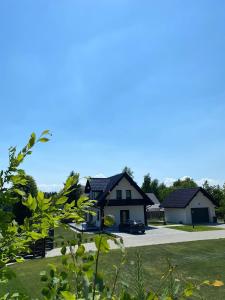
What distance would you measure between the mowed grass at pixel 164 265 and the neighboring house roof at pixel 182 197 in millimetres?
18502

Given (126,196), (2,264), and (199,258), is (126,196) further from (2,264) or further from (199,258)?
(2,264)

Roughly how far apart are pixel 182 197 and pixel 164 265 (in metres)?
29.5

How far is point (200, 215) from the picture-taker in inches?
1683

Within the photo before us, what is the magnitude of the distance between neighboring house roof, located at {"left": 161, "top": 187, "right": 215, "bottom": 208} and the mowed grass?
60.7 feet

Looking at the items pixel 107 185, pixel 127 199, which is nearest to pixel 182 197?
pixel 127 199


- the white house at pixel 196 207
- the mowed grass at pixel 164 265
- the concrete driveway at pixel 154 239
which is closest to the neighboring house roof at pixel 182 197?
the white house at pixel 196 207

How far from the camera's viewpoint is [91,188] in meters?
39.5

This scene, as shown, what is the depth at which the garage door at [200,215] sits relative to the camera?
4256 centimetres

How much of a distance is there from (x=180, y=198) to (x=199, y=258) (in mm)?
27809

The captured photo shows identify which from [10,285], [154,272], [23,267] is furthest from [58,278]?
[23,267]

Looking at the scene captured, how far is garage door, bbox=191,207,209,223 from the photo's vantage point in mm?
42562

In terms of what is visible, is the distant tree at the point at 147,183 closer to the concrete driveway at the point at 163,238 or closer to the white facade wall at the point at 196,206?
the white facade wall at the point at 196,206

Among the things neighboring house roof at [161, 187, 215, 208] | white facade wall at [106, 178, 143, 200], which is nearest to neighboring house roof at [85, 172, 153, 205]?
white facade wall at [106, 178, 143, 200]

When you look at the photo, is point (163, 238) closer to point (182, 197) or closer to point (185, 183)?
point (182, 197)
